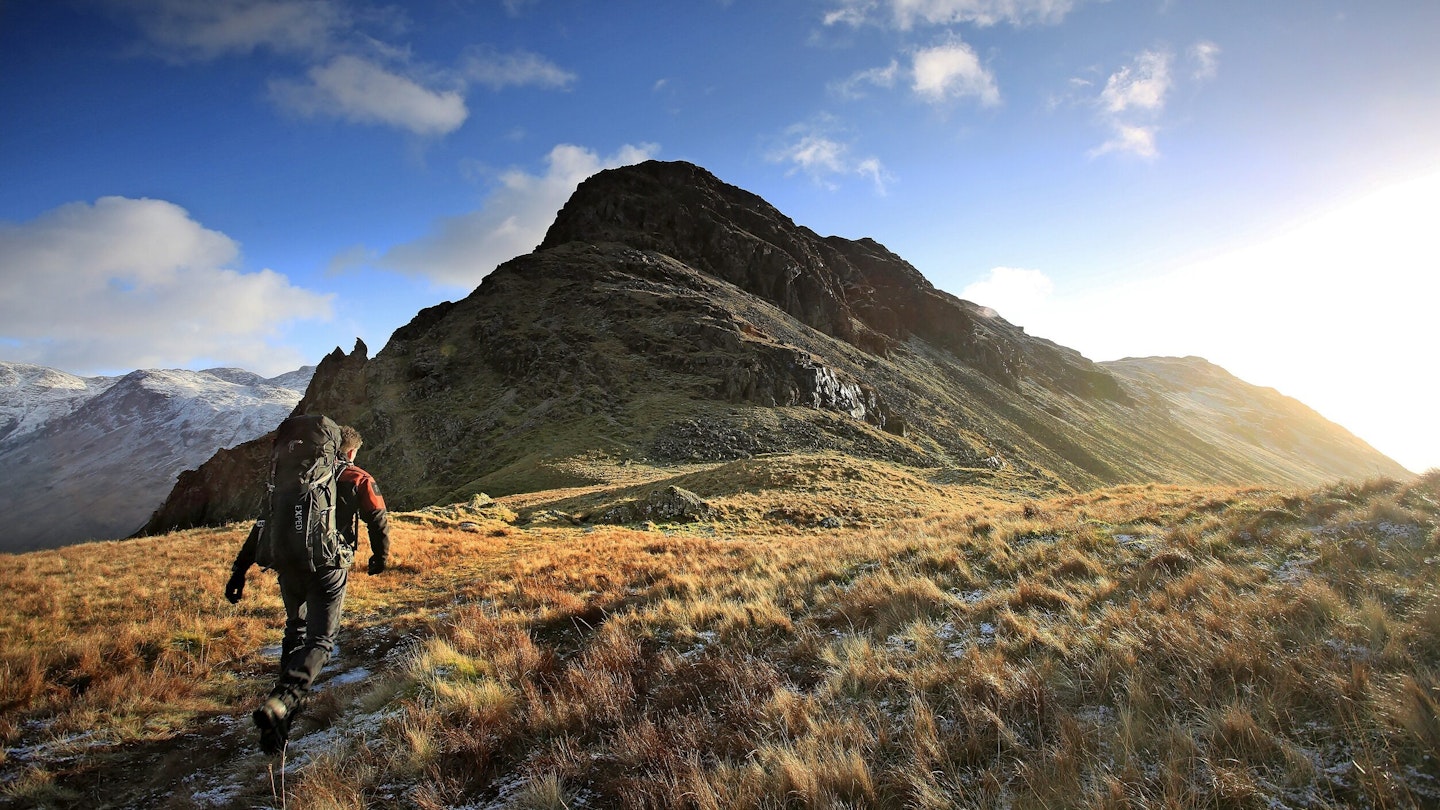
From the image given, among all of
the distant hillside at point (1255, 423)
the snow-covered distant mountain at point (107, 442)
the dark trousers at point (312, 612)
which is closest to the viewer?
the dark trousers at point (312, 612)

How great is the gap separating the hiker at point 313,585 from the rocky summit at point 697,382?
28.3 meters

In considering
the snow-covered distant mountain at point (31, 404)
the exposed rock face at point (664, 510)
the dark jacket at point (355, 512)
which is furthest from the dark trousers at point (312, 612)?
the snow-covered distant mountain at point (31, 404)

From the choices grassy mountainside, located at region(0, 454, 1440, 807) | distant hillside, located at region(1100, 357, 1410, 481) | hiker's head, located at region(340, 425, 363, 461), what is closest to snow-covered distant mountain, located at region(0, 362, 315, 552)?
grassy mountainside, located at region(0, 454, 1440, 807)

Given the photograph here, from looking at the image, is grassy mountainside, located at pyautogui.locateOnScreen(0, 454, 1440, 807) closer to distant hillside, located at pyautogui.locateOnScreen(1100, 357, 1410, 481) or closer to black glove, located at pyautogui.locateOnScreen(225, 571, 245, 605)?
black glove, located at pyautogui.locateOnScreen(225, 571, 245, 605)

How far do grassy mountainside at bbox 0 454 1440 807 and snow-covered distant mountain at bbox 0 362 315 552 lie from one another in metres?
164

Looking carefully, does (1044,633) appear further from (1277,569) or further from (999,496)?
(999,496)

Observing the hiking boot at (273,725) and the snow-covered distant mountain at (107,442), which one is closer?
the hiking boot at (273,725)

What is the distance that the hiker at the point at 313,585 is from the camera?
165 inches

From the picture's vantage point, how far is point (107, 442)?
6270 inches

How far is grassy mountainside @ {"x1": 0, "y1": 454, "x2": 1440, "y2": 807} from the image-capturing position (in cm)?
270

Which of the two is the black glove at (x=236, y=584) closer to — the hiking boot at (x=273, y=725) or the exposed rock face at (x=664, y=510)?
the hiking boot at (x=273, y=725)

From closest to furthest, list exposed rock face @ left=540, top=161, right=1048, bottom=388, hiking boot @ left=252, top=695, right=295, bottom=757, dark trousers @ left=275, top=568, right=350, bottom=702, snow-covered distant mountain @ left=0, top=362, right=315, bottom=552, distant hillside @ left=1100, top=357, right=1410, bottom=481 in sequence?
hiking boot @ left=252, top=695, right=295, bottom=757 → dark trousers @ left=275, top=568, right=350, bottom=702 → exposed rock face @ left=540, top=161, right=1048, bottom=388 → distant hillside @ left=1100, top=357, right=1410, bottom=481 → snow-covered distant mountain @ left=0, top=362, right=315, bottom=552

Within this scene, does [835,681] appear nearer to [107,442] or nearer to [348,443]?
[348,443]

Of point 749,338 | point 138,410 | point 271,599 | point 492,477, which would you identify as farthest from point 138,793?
point 138,410
